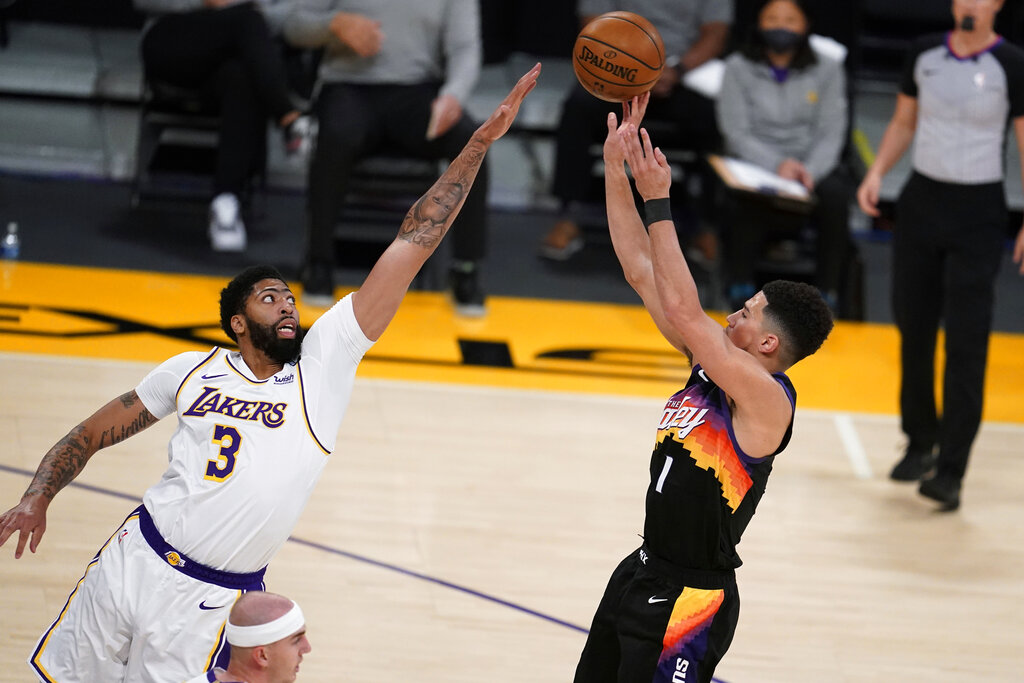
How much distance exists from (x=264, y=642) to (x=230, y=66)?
6.40 meters

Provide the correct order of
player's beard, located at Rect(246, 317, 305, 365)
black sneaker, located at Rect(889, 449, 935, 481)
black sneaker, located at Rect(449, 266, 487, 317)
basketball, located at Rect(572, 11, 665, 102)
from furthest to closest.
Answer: black sneaker, located at Rect(449, 266, 487, 317) < black sneaker, located at Rect(889, 449, 935, 481) < basketball, located at Rect(572, 11, 665, 102) < player's beard, located at Rect(246, 317, 305, 365)

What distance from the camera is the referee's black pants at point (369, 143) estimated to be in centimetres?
785

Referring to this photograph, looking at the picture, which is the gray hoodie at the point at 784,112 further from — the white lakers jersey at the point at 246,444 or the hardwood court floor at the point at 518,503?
the white lakers jersey at the point at 246,444

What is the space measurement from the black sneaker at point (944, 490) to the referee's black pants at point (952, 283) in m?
0.04

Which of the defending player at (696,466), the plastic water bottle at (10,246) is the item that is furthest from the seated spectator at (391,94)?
the defending player at (696,466)

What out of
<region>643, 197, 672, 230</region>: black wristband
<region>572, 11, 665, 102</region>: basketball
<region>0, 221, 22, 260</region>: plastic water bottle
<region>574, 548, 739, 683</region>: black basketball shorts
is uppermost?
<region>572, 11, 665, 102</region>: basketball

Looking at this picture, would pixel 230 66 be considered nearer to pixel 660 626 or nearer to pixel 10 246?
pixel 10 246

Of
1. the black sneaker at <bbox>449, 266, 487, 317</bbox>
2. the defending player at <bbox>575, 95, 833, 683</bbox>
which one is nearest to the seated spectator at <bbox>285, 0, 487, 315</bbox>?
the black sneaker at <bbox>449, 266, 487, 317</bbox>

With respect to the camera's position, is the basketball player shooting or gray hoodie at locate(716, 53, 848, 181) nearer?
the basketball player shooting

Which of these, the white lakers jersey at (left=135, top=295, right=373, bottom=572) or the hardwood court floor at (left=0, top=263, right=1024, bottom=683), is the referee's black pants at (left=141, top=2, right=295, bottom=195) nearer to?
the hardwood court floor at (left=0, top=263, right=1024, bottom=683)

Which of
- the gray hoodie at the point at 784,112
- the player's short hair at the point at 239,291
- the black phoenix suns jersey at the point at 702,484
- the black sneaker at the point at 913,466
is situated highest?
the player's short hair at the point at 239,291

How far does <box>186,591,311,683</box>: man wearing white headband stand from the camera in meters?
2.69

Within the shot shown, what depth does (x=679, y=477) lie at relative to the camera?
349cm

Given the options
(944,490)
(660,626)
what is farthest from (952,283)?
(660,626)
